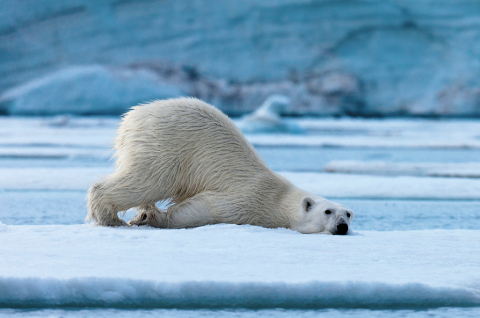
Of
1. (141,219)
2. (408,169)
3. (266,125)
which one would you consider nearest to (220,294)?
(141,219)

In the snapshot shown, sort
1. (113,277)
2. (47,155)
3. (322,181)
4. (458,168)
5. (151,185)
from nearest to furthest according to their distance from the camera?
(113,277) → (151,185) → (322,181) → (458,168) → (47,155)

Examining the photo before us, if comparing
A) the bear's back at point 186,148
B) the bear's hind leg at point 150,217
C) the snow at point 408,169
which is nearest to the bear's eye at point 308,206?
the bear's back at point 186,148

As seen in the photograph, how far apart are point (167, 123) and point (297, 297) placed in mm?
1666

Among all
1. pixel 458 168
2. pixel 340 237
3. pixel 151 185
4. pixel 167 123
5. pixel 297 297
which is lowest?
pixel 297 297

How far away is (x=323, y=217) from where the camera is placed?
301 cm

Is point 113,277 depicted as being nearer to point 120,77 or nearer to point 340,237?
point 340,237

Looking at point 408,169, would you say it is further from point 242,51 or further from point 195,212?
point 242,51

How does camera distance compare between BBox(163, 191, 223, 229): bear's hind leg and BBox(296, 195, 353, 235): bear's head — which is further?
BBox(163, 191, 223, 229): bear's hind leg

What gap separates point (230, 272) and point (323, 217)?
1148 millimetres

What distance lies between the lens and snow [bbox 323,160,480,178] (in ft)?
20.8

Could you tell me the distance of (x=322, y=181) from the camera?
546cm

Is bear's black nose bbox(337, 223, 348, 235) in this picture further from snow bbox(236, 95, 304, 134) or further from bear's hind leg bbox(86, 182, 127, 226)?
snow bbox(236, 95, 304, 134)

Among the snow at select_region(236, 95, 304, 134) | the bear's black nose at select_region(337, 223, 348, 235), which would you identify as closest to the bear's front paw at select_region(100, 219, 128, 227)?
the bear's black nose at select_region(337, 223, 348, 235)

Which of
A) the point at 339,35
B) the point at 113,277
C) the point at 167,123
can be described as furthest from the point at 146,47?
the point at 113,277
